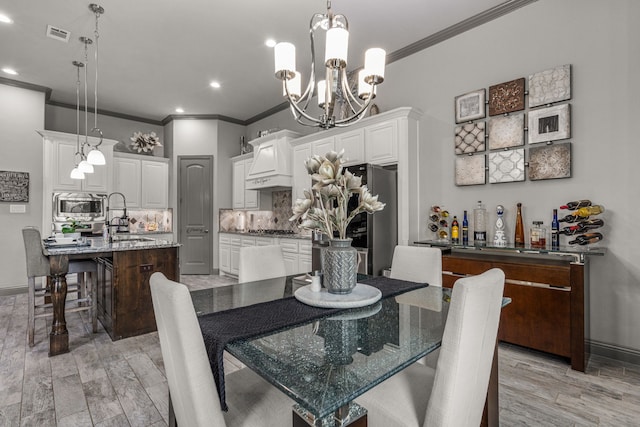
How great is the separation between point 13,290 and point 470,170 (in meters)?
6.38

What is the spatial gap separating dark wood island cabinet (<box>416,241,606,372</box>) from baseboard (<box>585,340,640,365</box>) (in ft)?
0.80

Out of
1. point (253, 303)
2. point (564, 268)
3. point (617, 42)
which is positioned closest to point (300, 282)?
point (253, 303)

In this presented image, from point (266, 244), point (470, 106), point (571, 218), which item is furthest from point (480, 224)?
point (266, 244)

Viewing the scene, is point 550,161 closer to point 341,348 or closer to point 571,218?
point 571,218

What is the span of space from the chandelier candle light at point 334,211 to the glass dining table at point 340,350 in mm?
190

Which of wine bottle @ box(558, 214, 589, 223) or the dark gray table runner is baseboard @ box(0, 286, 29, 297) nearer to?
the dark gray table runner

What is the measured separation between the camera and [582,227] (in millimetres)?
2506

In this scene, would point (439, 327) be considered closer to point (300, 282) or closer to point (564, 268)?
point (300, 282)

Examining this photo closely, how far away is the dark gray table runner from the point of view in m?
1.04

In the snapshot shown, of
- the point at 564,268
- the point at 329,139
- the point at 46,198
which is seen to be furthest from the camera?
the point at 46,198

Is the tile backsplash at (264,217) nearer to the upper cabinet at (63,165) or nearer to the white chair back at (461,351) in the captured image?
the upper cabinet at (63,165)

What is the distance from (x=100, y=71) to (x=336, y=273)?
16.3 ft

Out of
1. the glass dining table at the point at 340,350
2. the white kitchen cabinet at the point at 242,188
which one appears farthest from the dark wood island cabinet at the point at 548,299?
the white kitchen cabinet at the point at 242,188

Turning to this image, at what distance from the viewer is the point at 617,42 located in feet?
8.27
